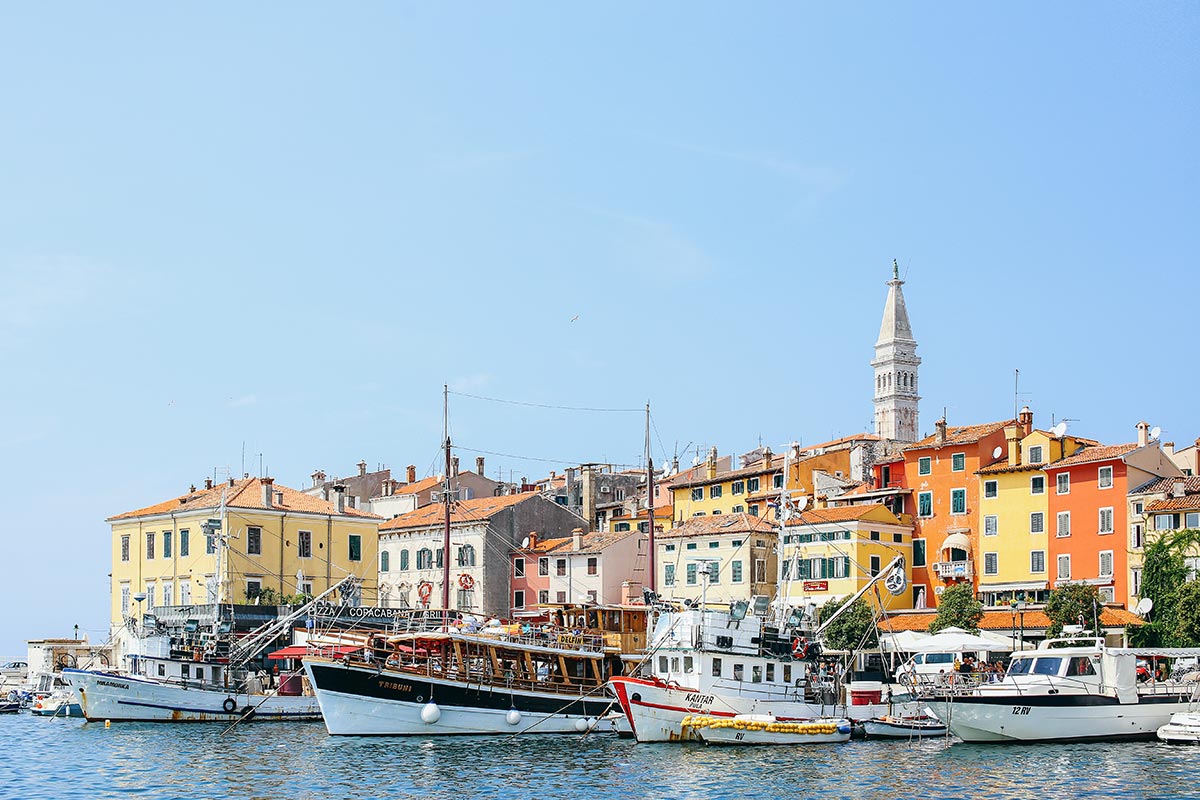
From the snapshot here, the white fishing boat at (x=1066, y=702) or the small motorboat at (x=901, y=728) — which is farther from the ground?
the white fishing boat at (x=1066, y=702)

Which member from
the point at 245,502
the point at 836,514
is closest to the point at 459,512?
the point at 245,502

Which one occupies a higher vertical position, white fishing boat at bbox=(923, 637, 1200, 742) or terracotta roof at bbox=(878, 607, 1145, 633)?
terracotta roof at bbox=(878, 607, 1145, 633)

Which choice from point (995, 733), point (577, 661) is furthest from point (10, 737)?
point (995, 733)

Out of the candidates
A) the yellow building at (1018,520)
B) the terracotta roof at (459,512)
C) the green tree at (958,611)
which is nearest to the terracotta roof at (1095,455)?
the yellow building at (1018,520)

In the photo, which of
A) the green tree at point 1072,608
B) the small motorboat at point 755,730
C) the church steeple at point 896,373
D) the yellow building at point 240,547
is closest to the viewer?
the small motorboat at point 755,730

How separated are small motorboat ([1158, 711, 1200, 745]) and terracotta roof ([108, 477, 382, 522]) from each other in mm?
50768

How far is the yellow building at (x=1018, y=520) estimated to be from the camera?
71688 millimetres

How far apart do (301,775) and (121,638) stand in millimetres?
44818

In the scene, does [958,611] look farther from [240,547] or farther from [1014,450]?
[240,547]

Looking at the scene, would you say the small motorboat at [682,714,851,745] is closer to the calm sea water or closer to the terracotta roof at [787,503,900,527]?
the calm sea water

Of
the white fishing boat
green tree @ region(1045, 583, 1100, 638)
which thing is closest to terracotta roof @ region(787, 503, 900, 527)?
green tree @ region(1045, 583, 1100, 638)

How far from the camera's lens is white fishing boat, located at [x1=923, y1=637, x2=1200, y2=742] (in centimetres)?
4644

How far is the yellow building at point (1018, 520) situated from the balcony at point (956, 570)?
58 cm

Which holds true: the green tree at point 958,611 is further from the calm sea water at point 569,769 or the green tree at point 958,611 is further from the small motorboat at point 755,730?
the small motorboat at point 755,730
